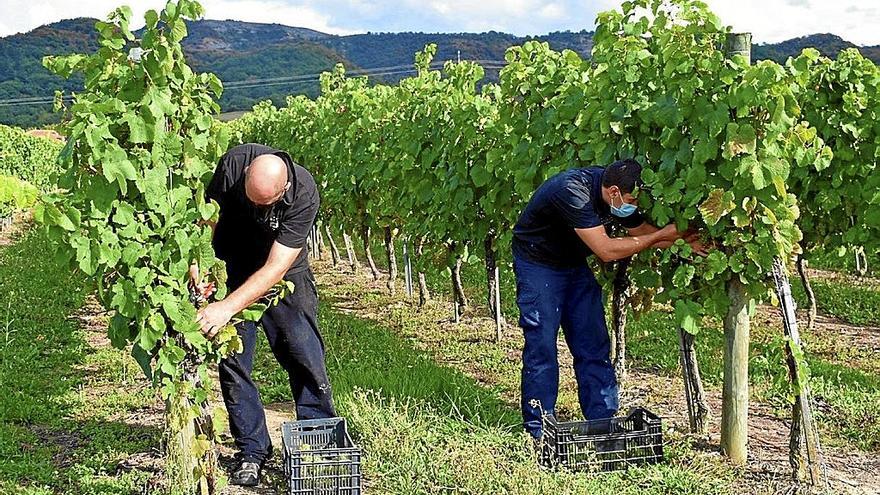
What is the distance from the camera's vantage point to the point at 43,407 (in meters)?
5.88

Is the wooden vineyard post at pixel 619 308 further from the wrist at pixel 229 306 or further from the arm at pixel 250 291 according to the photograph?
the wrist at pixel 229 306

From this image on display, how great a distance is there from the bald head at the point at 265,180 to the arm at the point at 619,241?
146cm

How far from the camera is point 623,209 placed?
14.4 feet

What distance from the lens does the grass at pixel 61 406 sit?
4590 millimetres

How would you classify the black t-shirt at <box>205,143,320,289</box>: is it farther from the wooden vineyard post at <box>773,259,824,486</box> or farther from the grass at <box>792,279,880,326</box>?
the grass at <box>792,279,880,326</box>

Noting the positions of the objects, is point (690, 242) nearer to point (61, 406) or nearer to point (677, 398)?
point (677, 398)

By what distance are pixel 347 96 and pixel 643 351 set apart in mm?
5360

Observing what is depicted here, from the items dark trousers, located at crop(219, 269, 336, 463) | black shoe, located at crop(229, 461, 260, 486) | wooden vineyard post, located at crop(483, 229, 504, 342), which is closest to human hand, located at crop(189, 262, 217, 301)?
dark trousers, located at crop(219, 269, 336, 463)

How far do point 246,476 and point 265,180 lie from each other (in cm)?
149

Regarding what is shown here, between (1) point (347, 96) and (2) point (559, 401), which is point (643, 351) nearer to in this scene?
(2) point (559, 401)

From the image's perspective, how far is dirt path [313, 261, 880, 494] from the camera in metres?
4.43

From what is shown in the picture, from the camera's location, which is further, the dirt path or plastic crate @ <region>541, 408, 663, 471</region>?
the dirt path

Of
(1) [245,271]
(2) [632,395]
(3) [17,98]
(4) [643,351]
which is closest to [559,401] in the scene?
(2) [632,395]

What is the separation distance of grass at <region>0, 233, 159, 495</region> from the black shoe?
0.49 metres
